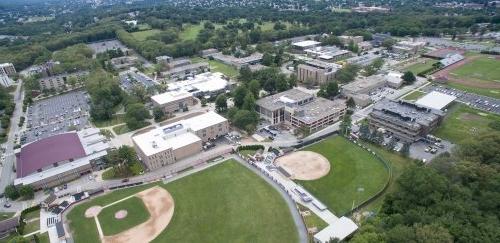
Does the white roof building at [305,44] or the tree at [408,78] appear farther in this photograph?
the white roof building at [305,44]

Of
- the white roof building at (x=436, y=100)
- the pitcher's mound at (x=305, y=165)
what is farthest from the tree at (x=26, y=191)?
the white roof building at (x=436, y=100)

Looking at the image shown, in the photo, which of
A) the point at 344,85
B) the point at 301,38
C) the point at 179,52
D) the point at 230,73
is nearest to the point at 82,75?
the point at 179,52

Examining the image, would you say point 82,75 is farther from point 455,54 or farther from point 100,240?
point 455,54

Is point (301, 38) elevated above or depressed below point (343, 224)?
above

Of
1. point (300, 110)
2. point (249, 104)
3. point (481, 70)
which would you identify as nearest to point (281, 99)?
point (300, 110)

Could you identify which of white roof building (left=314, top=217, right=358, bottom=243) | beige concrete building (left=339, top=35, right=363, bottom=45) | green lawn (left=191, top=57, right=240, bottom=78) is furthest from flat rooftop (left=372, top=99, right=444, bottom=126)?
beige concrete building (left=339, top=35, right=363, bottom=45)

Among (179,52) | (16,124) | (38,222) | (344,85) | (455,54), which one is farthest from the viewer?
(179,52)

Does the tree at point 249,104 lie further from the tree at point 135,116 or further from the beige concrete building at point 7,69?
the beige concrete building at point 7,69
